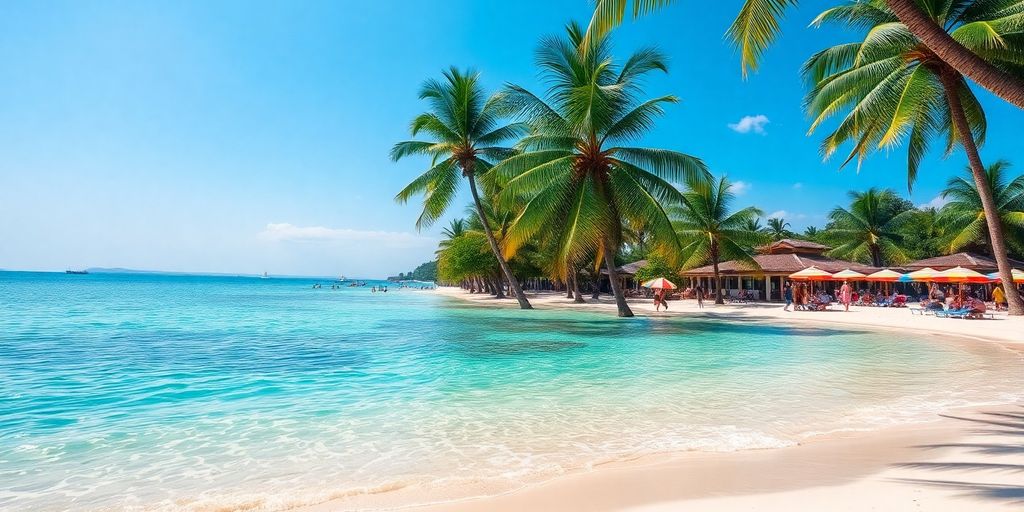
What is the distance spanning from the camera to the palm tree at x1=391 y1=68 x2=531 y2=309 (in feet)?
75.3

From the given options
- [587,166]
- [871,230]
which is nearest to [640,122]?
[587,166]

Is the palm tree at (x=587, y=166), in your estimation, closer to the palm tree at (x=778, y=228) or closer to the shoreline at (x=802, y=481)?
the shoreline at (x=802, y=481)

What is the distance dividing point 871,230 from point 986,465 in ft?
130

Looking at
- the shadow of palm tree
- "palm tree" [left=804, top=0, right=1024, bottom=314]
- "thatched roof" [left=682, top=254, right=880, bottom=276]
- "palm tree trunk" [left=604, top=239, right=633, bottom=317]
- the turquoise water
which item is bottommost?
the turquoise water

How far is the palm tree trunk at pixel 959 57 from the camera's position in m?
4.75

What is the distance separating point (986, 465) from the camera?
3918mm

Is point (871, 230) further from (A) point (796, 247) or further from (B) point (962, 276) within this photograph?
(B) point (962, 276)

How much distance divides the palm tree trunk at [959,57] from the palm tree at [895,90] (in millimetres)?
9101

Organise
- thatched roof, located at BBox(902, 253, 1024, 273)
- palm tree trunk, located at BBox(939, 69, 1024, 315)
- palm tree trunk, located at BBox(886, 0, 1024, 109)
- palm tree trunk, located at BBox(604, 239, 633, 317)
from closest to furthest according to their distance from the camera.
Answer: palm tree trunk, located at BBox(886, 0, 1024, 109), palm tree trunk, located at BBox(939, 69, 1024, 315), palm tree trunk, located at BBox(604, 239, 633, 317), thatched roof, located at BBox(902, 253, 1024, 273)

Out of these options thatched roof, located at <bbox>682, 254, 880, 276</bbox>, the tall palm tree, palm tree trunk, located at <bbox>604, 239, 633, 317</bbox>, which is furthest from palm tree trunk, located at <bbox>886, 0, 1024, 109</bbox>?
thatched roof, located at <bbox>682, 254, 880, 276</bbox>

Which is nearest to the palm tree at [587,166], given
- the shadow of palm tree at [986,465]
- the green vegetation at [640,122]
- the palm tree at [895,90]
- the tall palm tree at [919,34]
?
the green vegetation at [640,122]

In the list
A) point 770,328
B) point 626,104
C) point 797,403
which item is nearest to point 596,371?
point 797,403

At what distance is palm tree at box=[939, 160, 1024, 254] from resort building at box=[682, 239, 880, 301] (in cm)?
503

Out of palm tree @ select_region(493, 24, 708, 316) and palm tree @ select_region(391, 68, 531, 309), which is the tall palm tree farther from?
palm tree @ select_region(391, 68, 531, 309)
